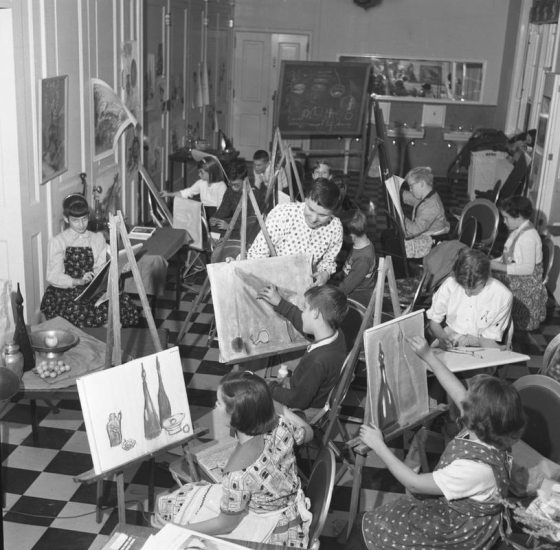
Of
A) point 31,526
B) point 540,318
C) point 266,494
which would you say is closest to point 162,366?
point 266,494

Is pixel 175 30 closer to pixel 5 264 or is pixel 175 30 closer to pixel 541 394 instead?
pixel 5 264

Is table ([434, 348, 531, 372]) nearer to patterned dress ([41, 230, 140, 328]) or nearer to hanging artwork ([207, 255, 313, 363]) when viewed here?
hanging artwork ([207, 255, 313, 363])

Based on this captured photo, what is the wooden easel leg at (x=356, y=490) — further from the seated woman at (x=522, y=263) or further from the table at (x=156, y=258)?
the seated woman at (x=522, y=263)

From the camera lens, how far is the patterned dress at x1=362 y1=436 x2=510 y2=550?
116 inches

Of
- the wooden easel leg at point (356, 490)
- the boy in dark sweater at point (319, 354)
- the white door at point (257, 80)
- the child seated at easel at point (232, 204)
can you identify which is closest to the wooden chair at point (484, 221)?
the child seated at easel at point (232, 204)

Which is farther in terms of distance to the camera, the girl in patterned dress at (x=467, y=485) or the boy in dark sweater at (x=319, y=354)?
the boy in dark sweater at (x=319, y=354)

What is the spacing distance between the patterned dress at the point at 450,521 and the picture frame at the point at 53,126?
3.69m

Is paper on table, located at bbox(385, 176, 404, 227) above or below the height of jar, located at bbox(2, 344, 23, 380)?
above

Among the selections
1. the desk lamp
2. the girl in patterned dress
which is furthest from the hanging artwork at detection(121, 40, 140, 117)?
the girl in patterned dress

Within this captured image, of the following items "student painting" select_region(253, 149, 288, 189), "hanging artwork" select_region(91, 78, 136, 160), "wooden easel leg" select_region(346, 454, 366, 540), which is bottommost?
Answer: "wooden easel leg" select_region(346, 454, 366, 540)

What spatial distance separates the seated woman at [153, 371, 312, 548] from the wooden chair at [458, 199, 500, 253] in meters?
4.31

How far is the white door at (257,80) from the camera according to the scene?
1395 cm

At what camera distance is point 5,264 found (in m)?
5.39

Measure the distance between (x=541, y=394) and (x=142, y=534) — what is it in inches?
82.0
